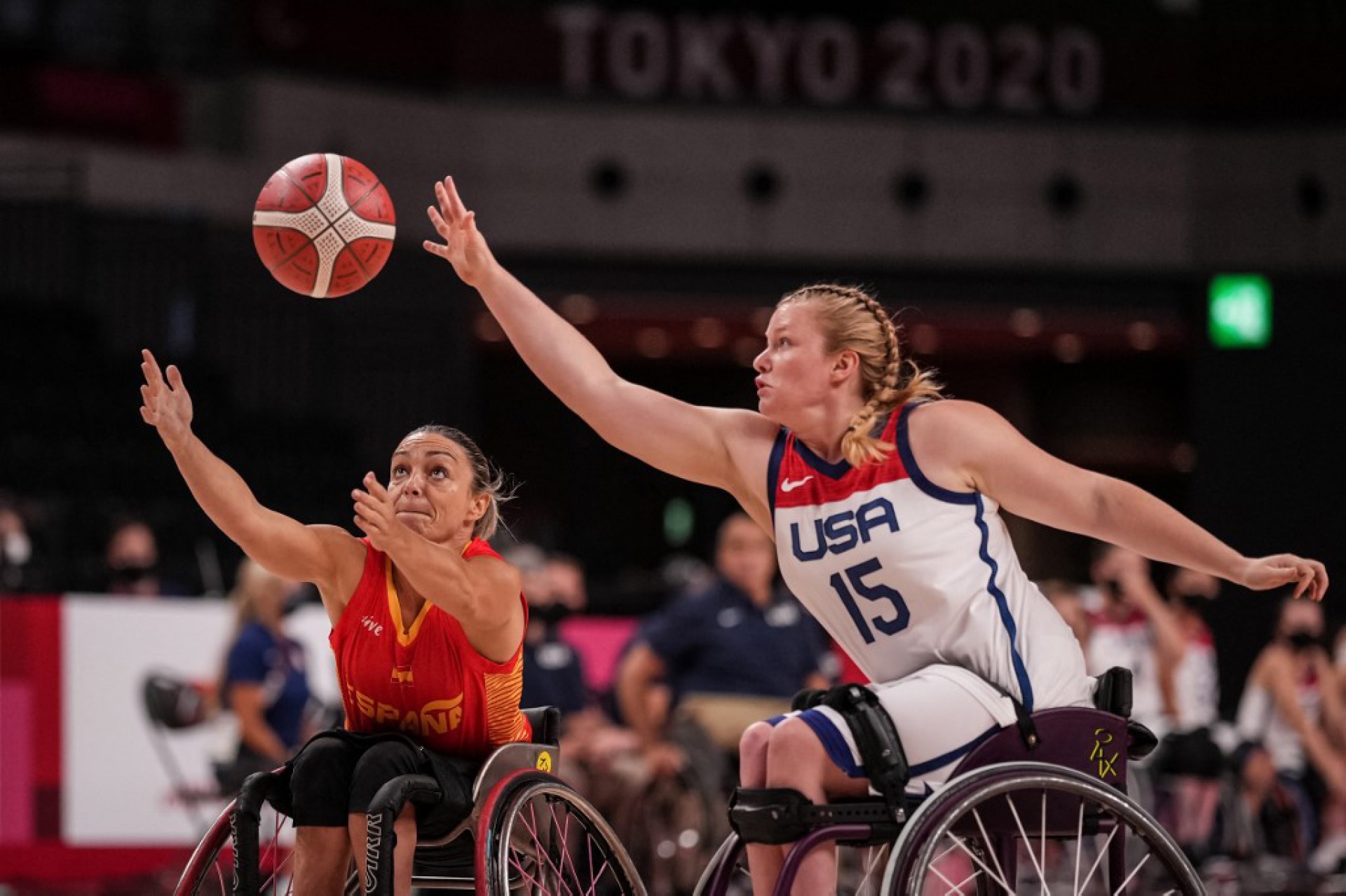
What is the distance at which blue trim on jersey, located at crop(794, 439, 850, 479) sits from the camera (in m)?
3.97

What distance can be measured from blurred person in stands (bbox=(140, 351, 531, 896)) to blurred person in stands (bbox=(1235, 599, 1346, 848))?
23.8 feet

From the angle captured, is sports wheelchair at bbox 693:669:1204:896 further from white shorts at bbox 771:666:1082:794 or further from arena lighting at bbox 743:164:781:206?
arena lighting at bbox 743:164:781:206

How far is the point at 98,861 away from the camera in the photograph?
9297 mm

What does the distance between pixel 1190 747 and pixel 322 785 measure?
665 centimetres

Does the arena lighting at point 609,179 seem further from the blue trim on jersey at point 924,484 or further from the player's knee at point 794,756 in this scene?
the player's knee at point 794,756

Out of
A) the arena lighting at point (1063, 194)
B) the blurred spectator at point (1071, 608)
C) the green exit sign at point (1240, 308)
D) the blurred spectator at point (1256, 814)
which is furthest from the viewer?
the arena lighting at point (1063, 194)

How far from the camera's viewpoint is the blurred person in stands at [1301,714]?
1077 centimetres

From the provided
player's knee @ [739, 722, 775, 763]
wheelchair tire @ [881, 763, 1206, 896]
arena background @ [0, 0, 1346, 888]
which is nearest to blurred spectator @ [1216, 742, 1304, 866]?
arena background @ [0, 0, 1346, 888]

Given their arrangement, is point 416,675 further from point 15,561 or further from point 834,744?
point 15,561

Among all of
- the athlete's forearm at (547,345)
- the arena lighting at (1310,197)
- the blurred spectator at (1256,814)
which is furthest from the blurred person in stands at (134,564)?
the arena lighting at (1310,197)

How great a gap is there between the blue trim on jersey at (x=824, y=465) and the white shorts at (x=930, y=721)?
0.43 m

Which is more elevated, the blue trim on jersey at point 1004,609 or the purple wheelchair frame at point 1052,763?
the blue trim on jersey at point 1004,609

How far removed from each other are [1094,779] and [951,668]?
13.5 inches

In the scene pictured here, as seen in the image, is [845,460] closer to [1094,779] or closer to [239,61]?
[1094,779]
